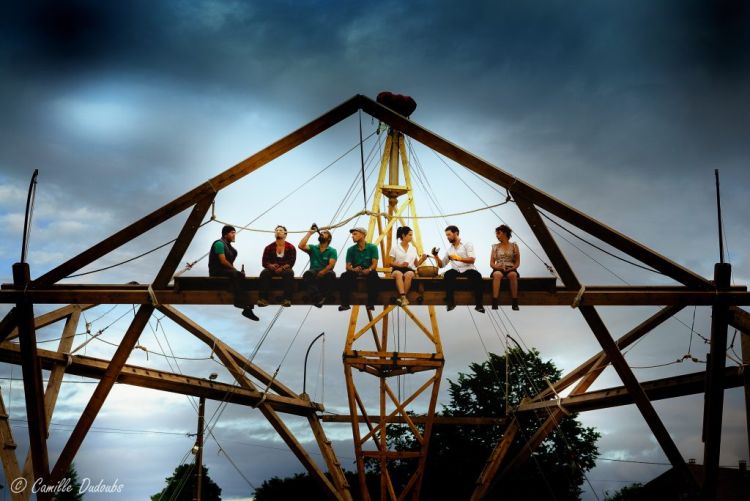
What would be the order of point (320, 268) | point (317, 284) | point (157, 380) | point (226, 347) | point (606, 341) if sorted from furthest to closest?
1. point (226, 347)
2. point (157, 380)
3. point (320, 268)
4. point (317, 284)
5. point (606, 341)

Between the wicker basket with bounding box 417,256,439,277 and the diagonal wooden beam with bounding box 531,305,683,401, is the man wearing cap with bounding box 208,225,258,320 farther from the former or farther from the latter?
the diagonal wooden beam with bounding box 531,305,683,401

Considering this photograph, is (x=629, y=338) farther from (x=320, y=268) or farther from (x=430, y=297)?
(x=320, y=268)

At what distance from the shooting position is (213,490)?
29.5 metres

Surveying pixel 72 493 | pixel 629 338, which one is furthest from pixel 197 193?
pixel 72 493

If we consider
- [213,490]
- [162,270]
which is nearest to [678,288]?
[162,270]

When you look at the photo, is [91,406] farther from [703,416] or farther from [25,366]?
[703,416]

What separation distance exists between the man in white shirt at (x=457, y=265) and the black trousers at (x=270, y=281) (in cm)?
229

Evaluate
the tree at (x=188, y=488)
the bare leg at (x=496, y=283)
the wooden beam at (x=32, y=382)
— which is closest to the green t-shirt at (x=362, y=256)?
the bare leg at (x=496, y=283)

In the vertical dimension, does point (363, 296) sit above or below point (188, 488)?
above

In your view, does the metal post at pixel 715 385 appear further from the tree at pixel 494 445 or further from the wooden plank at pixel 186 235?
the tree at pixel 494 445

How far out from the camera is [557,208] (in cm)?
1073

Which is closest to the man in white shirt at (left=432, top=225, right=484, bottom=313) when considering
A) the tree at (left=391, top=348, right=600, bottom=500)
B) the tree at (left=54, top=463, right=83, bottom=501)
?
the tree at (left=391, top=348, right=600, bottom=500)

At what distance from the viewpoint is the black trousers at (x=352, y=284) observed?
11.5 metres

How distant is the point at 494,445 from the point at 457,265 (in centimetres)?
1538
